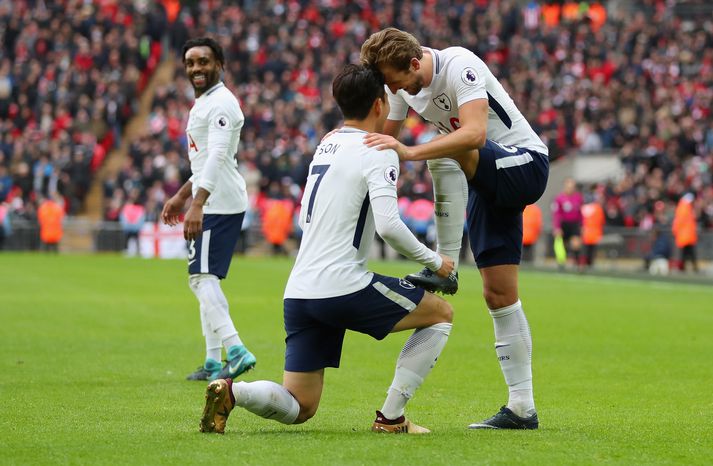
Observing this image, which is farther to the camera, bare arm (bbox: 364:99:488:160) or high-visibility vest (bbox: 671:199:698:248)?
high-visibility vest (bbox: 671:199:698:248)

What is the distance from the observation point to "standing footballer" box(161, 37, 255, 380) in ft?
31.5

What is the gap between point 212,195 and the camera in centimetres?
987

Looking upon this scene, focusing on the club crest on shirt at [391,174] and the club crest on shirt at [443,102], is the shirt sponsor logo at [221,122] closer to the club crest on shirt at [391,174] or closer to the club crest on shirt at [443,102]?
the club crest on shirt at [443,102]

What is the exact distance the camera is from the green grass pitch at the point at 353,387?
6.12 meters

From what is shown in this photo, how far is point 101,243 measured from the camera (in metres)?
33.8

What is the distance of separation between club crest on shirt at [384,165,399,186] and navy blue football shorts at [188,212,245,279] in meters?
3.56

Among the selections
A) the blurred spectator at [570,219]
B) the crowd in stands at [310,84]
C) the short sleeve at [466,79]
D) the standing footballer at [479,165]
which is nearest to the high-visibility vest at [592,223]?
the blurred spectator at [570,219]

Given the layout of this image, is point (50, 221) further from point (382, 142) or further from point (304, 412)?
point (382, 142)

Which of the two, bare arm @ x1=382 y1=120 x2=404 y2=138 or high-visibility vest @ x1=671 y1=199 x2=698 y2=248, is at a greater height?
bare arm @ x1=382 y1=120 x2=404 y2=138

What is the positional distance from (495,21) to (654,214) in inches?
544

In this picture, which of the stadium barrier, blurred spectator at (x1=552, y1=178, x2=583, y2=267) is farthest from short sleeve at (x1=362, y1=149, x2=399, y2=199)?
the stadium barrier

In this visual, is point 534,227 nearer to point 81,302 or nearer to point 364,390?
point 81,302

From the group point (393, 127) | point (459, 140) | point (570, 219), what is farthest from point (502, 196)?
point (570, 219)

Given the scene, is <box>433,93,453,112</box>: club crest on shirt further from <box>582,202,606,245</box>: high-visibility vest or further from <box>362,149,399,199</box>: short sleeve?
<box>582,202,606,245</box>: high-visibility vest
